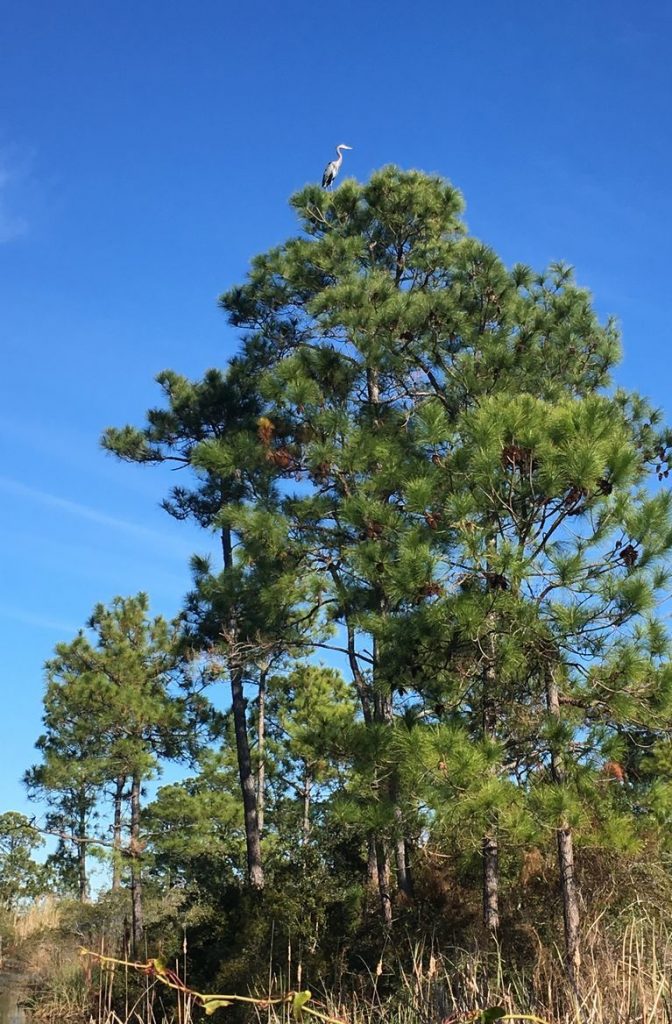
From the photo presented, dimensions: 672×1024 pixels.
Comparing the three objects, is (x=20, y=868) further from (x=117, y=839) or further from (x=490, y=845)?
(x=490, y=845)

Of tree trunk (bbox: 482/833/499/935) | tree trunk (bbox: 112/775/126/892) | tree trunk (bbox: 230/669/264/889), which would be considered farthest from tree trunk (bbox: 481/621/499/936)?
tree trunk (bbox: 112/775/126/892)

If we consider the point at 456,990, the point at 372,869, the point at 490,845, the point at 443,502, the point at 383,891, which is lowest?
the point at 456,990

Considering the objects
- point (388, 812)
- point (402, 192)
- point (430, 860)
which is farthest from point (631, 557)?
point (402, 192)

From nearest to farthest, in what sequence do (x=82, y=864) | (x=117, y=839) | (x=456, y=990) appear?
(x=456, y=990), (x=117, y=839), (x=82, y=864)

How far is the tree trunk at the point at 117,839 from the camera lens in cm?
1902

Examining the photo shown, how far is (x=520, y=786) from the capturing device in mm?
6973

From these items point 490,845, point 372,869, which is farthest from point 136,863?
point 490,845

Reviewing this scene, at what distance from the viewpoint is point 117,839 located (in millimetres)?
20234

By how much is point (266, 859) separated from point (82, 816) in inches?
327

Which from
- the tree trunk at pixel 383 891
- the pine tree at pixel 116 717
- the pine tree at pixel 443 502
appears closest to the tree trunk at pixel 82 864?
the pine tree at pixel 116 717

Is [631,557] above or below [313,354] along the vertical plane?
below

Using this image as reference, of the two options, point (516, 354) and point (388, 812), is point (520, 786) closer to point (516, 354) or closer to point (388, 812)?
point (388, 812)

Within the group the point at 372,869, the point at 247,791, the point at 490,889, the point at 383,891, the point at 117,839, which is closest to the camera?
the point at 490,889

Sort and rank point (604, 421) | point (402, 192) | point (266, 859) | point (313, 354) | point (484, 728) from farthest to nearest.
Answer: point (266, 859) → point (402, 192) → point (313, 354) → point (484, 728) → point (604, 421)
